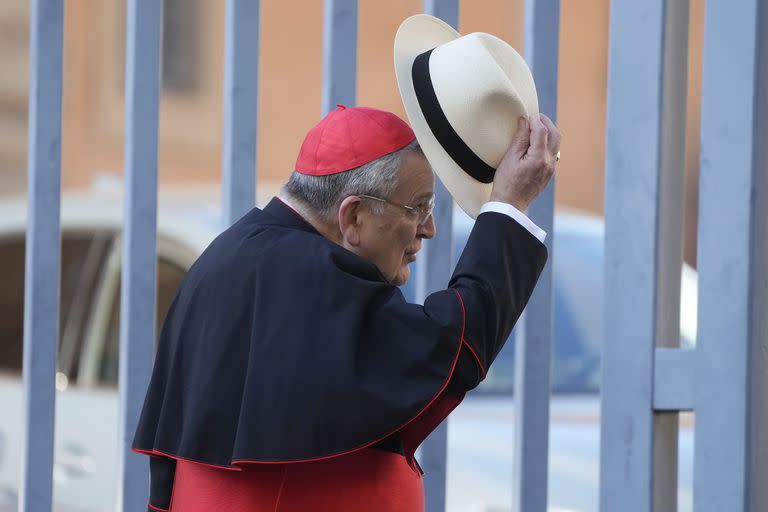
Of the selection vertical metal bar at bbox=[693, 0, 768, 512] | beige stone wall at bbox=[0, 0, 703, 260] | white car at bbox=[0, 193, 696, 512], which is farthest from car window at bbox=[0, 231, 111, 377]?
beige stone wall at bbox=[0, 0, 703, 260]

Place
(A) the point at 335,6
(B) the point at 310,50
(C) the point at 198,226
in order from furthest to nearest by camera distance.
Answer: (B) the point at 310,50
(C) the point at 198,226
(A) the point at 335,6

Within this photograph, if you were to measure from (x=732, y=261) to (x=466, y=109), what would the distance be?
0.59 metres

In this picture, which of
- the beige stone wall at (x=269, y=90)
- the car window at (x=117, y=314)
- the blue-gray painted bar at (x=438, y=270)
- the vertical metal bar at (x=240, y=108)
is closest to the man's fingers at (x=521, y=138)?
the blue-gray painted bar at (x=438, y=270)

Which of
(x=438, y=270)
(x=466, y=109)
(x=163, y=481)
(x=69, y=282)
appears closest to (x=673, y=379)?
(x=438, y=270)

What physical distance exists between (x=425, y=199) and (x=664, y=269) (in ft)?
1.98

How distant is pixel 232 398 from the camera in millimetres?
2213

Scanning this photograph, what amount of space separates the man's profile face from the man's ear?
1 centimetres

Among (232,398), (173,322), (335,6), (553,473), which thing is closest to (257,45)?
(335,6)

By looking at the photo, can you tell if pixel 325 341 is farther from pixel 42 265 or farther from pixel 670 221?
pixel 42 265

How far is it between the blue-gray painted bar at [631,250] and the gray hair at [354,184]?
52 cm

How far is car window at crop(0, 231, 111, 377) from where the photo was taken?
5.03 metres

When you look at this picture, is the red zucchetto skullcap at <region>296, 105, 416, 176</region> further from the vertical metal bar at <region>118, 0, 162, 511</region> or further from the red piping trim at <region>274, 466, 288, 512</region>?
the vertical metal bar at <region>118, 0, 162, 511</region>

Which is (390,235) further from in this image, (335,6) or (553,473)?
(553,473)

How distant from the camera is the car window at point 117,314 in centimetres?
468
